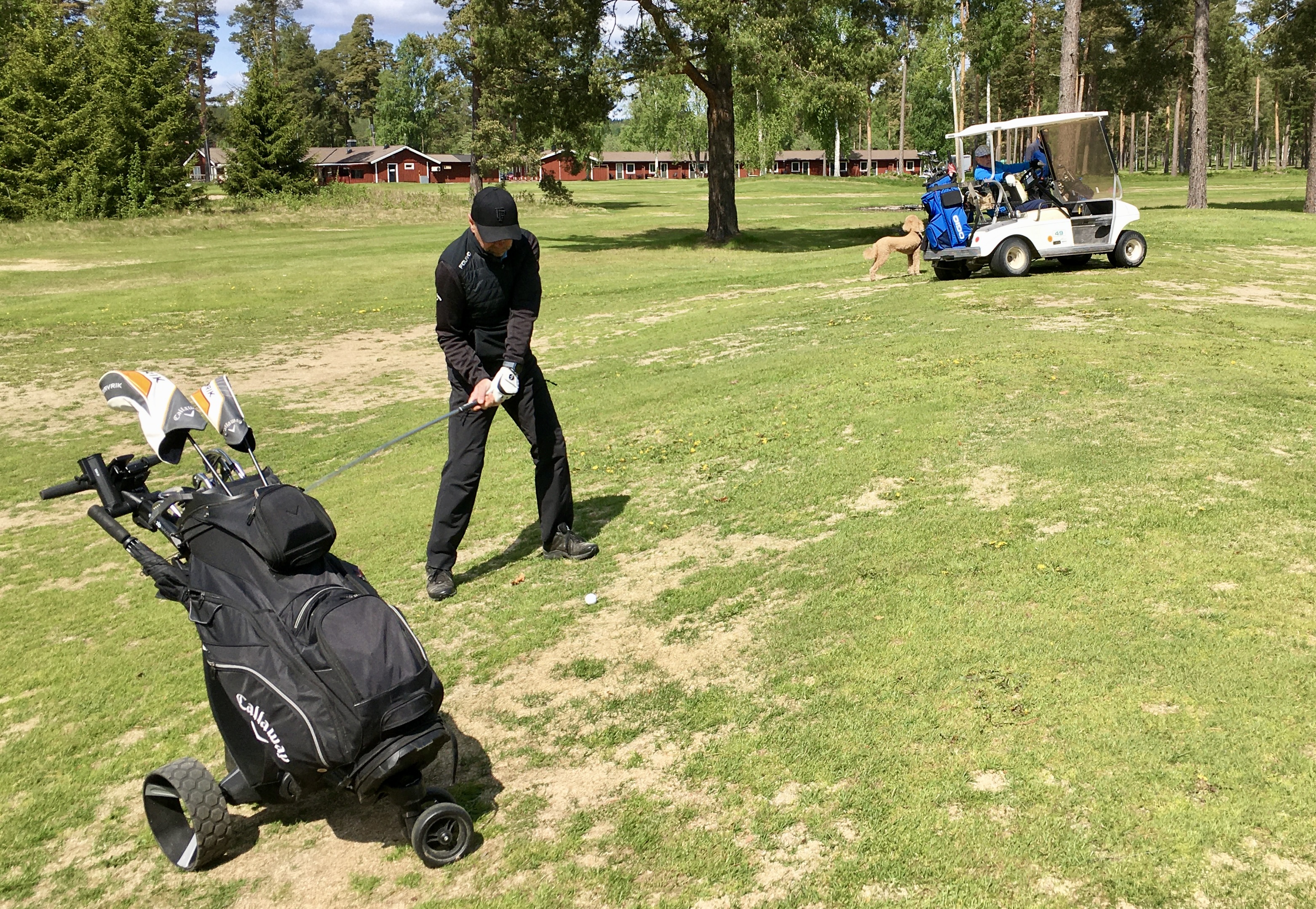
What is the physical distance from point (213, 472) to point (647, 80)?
26823 millimetres

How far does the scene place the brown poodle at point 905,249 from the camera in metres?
18.3

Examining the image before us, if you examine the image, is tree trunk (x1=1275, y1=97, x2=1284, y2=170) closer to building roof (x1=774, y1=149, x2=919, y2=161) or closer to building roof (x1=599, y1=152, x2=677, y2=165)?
building roof (x1=774, y1=149, x2=919, y2=161)

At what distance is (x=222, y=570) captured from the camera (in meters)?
3.85

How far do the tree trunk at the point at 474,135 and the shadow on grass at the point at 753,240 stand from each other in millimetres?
7435

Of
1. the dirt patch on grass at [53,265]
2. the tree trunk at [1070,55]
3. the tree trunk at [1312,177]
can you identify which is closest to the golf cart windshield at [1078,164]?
the tree trunk at [1070,55]

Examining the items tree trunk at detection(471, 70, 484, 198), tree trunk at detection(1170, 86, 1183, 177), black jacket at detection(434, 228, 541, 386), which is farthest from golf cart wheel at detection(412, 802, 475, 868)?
tree trunk at detection(1170, 86, 1183, 177)

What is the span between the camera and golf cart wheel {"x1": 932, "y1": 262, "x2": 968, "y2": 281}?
16312 millimetres

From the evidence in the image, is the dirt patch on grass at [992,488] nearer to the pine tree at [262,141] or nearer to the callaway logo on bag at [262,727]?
the callaway logo on bag at [262,727]

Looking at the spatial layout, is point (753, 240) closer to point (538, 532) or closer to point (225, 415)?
point (538, 532)

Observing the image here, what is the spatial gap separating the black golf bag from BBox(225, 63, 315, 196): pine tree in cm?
5787

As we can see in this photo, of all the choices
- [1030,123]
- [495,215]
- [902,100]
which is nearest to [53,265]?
[1030,123]

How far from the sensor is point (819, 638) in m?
5.17

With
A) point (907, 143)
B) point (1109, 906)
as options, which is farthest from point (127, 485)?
point (907, 143)

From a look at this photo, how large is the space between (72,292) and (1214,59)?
53967 millimetres
